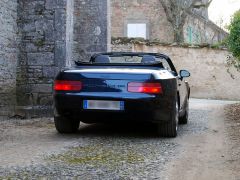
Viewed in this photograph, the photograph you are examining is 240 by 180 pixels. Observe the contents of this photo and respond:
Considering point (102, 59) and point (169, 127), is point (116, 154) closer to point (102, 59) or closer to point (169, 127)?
point (169, 127)

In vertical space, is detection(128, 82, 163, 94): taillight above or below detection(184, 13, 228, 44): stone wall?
below

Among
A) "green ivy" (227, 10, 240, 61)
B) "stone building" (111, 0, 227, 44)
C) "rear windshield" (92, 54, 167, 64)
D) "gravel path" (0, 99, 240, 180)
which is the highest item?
"stone building" (111, 0, 227, 44)

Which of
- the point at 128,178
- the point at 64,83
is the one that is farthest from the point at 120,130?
the point at 128,178

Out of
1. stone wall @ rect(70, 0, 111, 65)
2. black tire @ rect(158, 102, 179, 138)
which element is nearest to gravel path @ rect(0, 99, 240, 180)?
black tire @ rect(158, 102, 179, 138)

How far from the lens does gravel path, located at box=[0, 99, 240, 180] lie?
16.6 feet

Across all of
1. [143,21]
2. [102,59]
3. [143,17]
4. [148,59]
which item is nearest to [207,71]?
[143,21]

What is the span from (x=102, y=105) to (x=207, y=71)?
1819 centimetres

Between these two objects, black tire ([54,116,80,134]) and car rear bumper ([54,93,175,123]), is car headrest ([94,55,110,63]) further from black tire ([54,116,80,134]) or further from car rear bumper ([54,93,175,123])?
car rear bumper ([54,93,175,123])

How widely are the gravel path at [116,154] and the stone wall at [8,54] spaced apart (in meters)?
2.04

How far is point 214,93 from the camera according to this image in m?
24.5

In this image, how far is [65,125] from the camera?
25.0ft

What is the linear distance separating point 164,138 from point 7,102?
4653 millimetres

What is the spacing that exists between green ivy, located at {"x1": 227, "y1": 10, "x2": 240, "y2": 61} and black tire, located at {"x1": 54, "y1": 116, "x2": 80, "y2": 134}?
754 centimetres

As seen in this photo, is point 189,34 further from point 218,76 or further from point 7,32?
point 7,32
